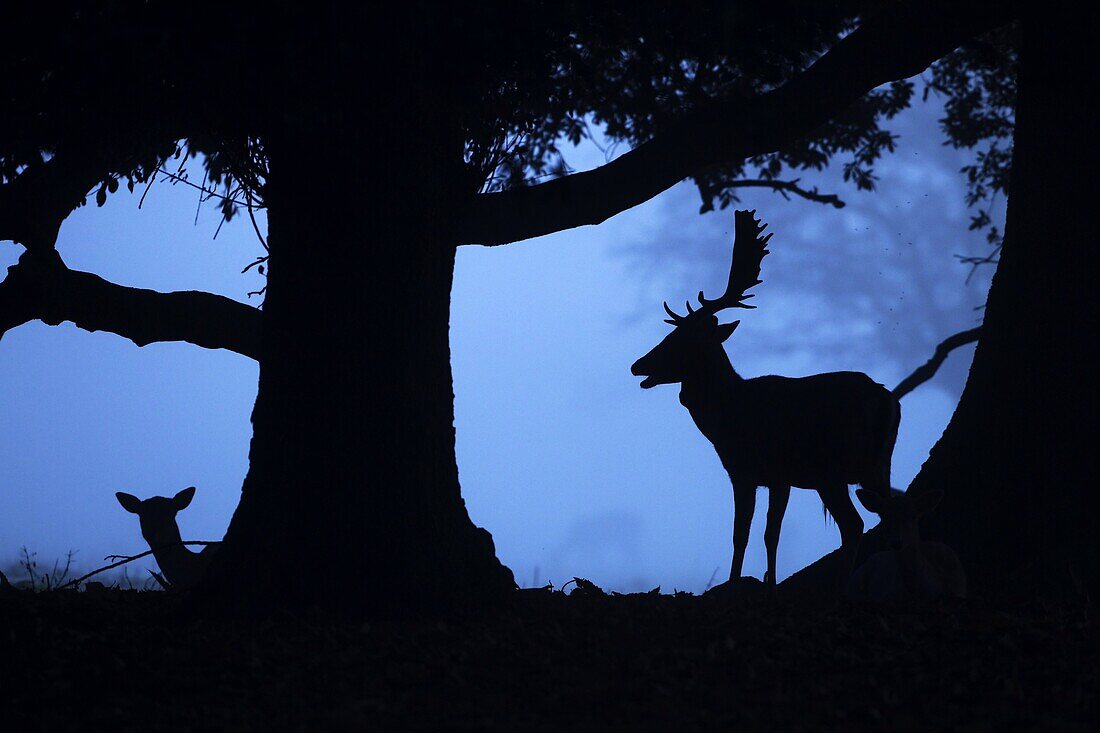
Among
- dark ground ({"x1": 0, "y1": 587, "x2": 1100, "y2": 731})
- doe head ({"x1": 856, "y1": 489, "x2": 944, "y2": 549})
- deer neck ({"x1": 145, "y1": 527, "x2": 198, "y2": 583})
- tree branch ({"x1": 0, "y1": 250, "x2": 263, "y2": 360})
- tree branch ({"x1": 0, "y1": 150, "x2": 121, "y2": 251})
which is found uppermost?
tree branch ({"x1": 0, "y1": 150, "x2": 121, "y2": 251})

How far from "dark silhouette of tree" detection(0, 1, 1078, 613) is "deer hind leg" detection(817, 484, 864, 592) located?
2.74 ft

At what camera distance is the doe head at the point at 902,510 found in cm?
823

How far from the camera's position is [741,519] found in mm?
9820

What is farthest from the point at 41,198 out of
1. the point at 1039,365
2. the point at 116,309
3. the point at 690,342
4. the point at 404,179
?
the point at 1039,365

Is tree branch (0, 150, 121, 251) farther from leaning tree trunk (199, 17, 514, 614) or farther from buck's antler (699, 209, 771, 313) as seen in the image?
buck's antler (699, 209, 771, 313)

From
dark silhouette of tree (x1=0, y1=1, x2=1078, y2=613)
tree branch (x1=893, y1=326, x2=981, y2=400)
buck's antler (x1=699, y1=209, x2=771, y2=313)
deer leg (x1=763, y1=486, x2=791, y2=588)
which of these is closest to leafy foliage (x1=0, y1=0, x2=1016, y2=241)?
dark silhouette of tree (x1=0, y1=1, x2=1078, y2=613)

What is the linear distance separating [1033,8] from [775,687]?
21.1ft

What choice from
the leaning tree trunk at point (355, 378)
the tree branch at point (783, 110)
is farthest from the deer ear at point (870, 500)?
the leaning tree trunk at point (355, 378)

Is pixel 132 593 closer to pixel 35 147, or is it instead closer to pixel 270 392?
pixel 270 392

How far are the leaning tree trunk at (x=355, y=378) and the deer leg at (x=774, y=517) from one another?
11.6ft

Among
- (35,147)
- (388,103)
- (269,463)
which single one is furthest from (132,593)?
(388,103)

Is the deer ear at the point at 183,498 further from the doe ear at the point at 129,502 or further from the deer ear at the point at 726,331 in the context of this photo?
the deer ear at the point at 726,331

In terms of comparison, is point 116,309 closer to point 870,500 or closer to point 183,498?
point 183,498

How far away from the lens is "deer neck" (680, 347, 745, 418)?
413 inches
